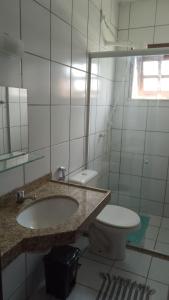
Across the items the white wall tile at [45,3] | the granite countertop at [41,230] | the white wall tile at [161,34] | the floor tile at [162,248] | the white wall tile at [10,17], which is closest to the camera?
the granite countertop at [41,230]

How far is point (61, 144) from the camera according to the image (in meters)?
1.79

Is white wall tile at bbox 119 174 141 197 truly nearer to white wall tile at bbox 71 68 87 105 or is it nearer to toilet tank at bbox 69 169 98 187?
toilet tank at bbox 69 169 98 187

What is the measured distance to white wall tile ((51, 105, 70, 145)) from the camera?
5.44ft

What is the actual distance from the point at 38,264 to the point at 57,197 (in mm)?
619

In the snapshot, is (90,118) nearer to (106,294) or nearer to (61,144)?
(61,144)

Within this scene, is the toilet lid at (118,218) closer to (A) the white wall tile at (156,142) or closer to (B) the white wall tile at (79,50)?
(A) the white wall tile at (156,142)

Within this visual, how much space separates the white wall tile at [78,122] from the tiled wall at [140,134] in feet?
1.73

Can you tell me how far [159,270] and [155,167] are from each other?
3.68 ft

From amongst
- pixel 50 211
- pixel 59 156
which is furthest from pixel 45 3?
pixel 50 211

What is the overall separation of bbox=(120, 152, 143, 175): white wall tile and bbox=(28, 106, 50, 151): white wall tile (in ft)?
4.02

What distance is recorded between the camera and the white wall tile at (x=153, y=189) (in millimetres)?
2680

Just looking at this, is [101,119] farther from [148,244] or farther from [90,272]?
[90,272]

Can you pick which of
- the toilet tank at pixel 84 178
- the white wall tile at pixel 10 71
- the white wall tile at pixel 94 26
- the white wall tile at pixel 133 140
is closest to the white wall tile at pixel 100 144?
the white wall tile at pixel 133 140

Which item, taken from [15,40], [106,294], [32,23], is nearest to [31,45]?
[32,23]
